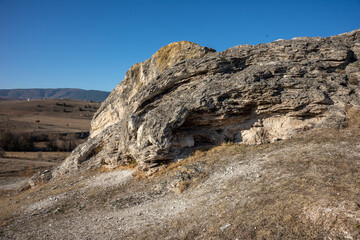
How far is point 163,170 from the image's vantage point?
1276 cm

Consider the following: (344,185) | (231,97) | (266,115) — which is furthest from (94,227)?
(266,115)

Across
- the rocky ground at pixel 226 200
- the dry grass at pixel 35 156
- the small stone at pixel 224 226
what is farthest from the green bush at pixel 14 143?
the small stone at pixel 224 226

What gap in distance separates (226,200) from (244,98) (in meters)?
7.09

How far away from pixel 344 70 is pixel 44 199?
64.3ft

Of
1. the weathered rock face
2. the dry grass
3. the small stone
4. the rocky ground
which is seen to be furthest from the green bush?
→ the small stone

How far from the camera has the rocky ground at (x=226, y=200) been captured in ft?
19.8

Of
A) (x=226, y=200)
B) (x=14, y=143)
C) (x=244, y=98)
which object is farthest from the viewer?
(x=14, y=143)

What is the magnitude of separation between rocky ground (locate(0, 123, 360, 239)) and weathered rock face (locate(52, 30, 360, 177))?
1136mm

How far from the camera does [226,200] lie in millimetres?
8156

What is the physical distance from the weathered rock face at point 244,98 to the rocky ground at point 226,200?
1.14 meters

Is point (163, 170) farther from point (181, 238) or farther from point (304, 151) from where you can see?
point (304, 151)

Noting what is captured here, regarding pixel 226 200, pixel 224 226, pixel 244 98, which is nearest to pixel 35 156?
pixel 244 98

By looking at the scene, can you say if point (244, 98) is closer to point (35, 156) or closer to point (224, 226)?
point (224, 226)

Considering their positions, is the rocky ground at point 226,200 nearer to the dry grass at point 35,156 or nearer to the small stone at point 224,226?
the small stone at point 224,226
